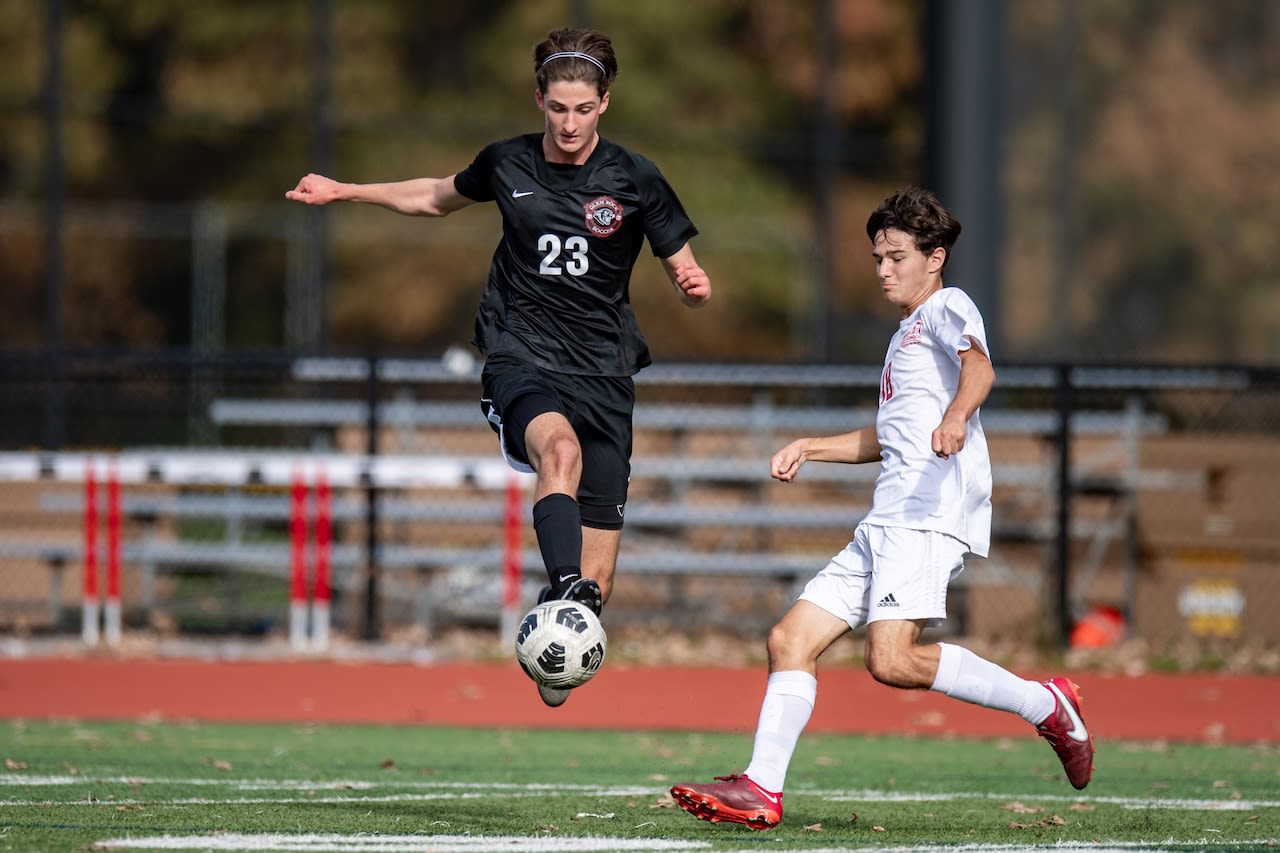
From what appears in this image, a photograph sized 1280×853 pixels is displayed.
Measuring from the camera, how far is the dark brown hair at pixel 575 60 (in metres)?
6.24

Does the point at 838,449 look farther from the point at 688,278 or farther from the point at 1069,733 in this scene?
the point at 1069,733

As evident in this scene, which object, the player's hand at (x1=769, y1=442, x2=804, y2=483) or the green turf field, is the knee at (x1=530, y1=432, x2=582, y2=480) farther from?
the green turf field

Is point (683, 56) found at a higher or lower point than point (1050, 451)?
higher

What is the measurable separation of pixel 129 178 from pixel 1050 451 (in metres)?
15.6

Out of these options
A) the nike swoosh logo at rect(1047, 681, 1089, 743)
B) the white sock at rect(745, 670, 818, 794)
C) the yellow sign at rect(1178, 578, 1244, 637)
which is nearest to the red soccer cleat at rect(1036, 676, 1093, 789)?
the nike swoosh logo at rect(1047, 681, 1089, 743)

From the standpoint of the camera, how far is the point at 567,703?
1091 cm

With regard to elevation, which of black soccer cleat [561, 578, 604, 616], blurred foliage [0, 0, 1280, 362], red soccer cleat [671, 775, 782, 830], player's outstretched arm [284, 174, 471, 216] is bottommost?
red soccer cleat [671, 775, 782, 830]

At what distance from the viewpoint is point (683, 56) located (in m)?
26.7

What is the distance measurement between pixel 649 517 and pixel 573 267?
23.7 ft

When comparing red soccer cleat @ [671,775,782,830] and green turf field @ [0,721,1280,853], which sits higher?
red soccer cleat @ [671,775,782,830]

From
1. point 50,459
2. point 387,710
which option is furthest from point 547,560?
point 50,459

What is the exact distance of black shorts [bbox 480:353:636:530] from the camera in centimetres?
629

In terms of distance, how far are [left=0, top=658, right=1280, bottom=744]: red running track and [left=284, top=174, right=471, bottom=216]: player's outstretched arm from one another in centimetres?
406

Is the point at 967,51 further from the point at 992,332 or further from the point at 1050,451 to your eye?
the point at 1050,451
